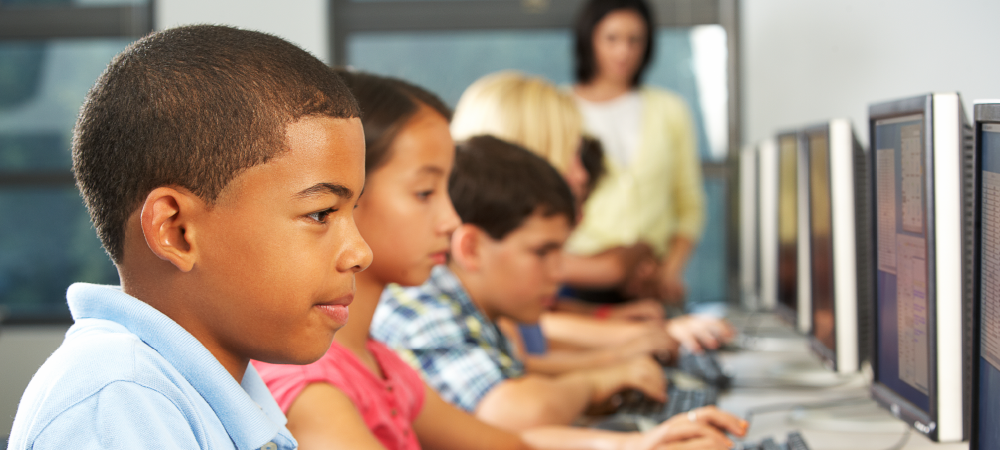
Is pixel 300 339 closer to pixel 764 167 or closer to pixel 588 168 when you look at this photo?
pixel 764 167

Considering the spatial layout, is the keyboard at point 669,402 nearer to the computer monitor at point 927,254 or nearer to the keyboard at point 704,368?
the keyboard at point 704,368

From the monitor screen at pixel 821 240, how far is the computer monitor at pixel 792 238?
32mm

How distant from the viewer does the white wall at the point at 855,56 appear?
52.2 inches

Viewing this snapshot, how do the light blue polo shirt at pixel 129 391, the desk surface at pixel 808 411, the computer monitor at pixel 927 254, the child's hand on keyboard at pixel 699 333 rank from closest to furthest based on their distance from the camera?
the light blue polo shirt at pixel 129 391
the computer monitor at pixel 927 254
the desk surface at pixel 808 411
the child's hand on keyboard at pixel 699 333

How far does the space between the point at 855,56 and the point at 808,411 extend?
99 centimetres

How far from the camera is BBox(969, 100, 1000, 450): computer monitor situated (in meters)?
0.74

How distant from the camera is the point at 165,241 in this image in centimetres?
58

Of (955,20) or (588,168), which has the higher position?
(955,20)

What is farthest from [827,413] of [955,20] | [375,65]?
[375,65]

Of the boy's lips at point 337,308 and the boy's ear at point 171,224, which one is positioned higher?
the boy's ear at point 171,224

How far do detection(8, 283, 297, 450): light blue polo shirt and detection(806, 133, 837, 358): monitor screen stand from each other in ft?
3.16

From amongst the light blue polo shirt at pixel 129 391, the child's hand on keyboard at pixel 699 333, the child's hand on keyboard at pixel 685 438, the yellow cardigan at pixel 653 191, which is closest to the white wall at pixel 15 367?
the light blue polo shirt at pixel 129 391

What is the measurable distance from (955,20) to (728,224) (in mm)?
1990

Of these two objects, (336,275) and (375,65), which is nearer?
(336,275)
